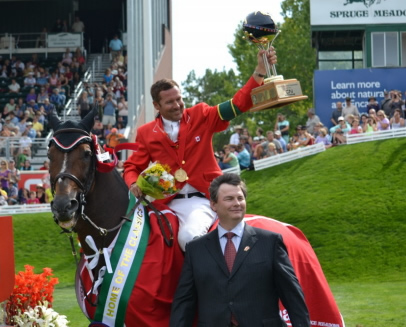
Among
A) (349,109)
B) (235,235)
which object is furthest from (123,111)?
(235,235)

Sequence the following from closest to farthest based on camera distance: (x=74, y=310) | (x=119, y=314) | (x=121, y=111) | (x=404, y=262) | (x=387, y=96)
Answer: (x=119, y=314) → (x=74, y=310) → (x=404, y=262) → (x=387, y=96) → (x=121, y=111)

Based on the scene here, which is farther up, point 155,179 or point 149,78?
point 149,78

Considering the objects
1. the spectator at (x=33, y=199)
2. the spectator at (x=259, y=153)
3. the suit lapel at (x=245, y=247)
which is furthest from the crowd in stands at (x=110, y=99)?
the suit lapel at (x=245, y=247)

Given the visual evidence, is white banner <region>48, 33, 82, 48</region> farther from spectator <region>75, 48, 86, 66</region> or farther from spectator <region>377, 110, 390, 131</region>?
spectator <region>377, 110, 390, 131</region>

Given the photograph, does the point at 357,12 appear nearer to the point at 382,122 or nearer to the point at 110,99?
the point at 110,99

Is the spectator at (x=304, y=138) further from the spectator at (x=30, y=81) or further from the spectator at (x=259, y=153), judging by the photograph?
the spectator at (x=30, y=81)

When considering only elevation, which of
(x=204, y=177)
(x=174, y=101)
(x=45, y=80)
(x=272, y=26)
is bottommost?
(x=204, y=177)

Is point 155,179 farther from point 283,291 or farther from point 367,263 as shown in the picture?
point 367,263

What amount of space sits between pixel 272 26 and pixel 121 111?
21.0 meters

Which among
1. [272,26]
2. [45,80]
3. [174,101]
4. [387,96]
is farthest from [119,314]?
[45,80]

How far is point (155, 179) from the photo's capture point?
6.56 metres

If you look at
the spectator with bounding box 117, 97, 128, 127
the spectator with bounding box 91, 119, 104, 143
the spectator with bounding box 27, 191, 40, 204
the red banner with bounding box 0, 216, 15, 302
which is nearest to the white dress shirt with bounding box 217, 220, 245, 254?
the red banner with bounding box 0, 216, 15, 302

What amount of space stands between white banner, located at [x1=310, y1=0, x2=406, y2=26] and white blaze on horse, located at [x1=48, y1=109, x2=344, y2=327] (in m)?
28.7

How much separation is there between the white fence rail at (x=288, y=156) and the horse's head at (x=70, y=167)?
15703 millimetres
